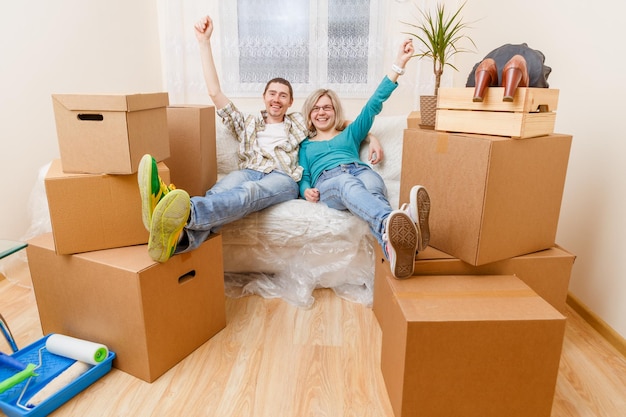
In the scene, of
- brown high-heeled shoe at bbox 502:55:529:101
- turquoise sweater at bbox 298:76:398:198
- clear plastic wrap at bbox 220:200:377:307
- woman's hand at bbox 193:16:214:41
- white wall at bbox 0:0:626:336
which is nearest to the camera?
brown high-heeled shoe at bbox 502:55:529:101

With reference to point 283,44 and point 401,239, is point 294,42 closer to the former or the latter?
point 283,44

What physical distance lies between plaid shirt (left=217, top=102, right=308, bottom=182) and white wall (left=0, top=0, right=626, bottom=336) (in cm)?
75

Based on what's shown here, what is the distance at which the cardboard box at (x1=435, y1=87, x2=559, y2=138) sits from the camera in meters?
1.22

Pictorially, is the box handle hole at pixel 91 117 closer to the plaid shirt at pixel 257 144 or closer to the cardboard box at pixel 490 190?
the plaid shirt at pixel 257 144

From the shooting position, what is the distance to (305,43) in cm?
273

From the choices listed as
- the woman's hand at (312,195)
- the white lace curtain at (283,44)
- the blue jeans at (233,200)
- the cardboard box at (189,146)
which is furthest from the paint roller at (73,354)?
the white lace curtain at (283,44)

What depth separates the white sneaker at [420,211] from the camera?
1241 mm

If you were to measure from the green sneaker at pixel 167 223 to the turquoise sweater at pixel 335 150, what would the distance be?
790 millimetres

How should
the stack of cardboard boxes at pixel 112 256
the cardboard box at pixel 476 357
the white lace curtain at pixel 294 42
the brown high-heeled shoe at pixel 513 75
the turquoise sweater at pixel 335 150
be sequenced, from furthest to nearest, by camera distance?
1. the white lace curtain at pixel 294 42
2. the turquoise sweater at pixel 335 150
3. the stack of cardboard boxes at pixel 112 256
4. the brown high-heeled shoe at pixel 513 75
5. the cardboard box at pixel 476 357

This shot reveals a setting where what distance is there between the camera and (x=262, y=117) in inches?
85.6

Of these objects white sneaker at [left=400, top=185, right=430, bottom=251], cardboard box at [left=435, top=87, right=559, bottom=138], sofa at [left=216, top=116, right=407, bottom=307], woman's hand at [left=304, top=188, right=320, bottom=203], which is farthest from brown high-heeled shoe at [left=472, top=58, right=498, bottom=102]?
woman's hand at [left=304, top=188, right=320, bottom=203]

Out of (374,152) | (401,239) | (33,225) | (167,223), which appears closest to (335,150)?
(374,152)

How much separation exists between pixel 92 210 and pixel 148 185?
0.28 m

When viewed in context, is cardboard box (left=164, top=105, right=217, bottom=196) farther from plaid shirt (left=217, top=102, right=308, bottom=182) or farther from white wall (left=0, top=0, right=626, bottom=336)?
white wall (left=0, top=0, right=626, bottom=336)
